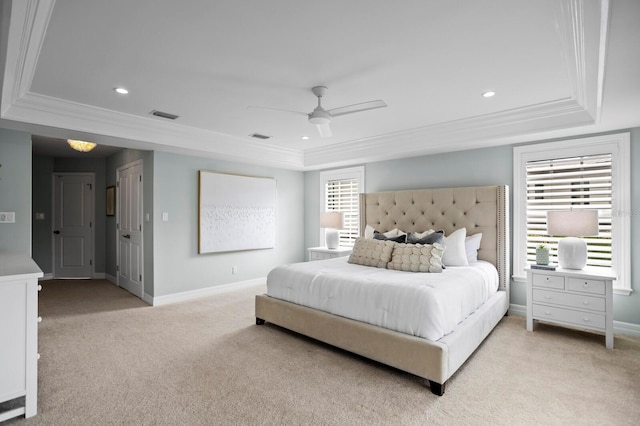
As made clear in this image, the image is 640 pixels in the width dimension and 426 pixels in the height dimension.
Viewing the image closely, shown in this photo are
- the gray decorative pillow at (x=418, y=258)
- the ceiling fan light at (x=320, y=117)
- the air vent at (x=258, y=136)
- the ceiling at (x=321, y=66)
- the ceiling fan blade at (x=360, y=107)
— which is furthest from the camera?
the air vent at (x=258, y=136)

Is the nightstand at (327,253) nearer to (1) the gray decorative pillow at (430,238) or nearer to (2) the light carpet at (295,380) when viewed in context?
(1) the gray decorative pillow at (430,238)

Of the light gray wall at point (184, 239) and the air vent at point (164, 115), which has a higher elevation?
the air vent at point (164, 115)

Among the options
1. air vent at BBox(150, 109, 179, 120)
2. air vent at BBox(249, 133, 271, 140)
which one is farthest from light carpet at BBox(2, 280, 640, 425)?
air vent at BBox(249, 133, 271, 140)

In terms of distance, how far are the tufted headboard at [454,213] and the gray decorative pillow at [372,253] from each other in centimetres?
109

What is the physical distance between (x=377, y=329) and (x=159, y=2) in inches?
103

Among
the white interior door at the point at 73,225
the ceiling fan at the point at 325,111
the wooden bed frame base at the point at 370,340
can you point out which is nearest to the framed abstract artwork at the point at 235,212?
the wooden bed frame base at the point at 370,340

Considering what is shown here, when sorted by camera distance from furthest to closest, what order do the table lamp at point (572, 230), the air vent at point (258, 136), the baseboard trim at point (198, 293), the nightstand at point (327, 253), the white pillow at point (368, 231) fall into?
the nightstand at point (327, 253), the white pillow at point (368, 231), the air vent at point (258, 136), the baseboard trim at point (198, 293), the table lamp at point (572, 230)

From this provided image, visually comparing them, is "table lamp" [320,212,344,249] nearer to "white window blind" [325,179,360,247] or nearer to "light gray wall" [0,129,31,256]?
"white window blind" [325,179,360,247]

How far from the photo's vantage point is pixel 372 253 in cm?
374

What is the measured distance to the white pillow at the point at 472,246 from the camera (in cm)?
396

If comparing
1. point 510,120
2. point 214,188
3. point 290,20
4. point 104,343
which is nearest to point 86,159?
point 214,188

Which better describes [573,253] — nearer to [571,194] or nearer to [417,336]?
[571,194]

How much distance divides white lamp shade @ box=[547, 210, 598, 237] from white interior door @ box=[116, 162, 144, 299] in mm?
5219

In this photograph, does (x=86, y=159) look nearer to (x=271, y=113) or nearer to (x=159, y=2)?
(x=271, y=113)
